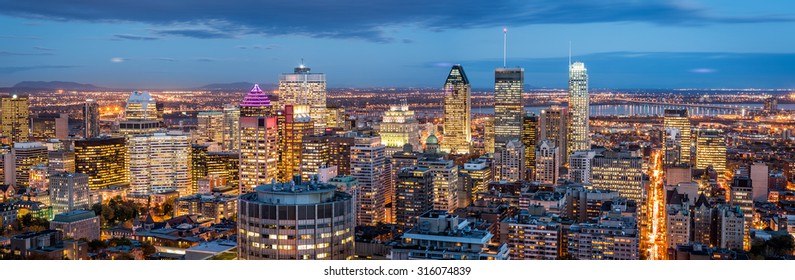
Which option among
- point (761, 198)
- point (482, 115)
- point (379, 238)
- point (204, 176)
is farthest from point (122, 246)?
point (482, 115)

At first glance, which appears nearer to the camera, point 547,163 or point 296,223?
point 296,223

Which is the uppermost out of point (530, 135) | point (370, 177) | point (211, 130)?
point (211, 130)

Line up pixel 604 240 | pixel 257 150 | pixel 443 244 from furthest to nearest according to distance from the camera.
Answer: pixel 257 150, pixel 604 240, pixel 443 244

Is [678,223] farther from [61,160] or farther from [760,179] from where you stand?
[61,160]

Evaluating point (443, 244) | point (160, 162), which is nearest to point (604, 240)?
point (443, 244)

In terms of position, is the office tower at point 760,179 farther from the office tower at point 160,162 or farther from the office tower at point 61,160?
the office tower at point 61,160

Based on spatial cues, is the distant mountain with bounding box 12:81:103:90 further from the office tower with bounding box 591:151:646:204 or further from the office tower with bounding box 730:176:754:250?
the office tower with bounding box 591:151:646:204

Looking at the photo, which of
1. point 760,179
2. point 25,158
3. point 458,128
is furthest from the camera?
point 458,128
